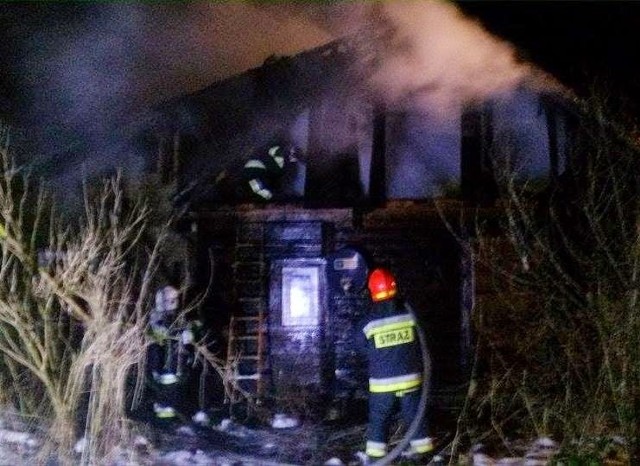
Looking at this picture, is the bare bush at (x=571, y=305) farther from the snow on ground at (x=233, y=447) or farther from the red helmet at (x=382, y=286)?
the red helmet at (x=382, y=286)

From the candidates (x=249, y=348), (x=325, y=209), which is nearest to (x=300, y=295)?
(x=249, y=348)

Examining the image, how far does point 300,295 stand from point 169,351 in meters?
2.05

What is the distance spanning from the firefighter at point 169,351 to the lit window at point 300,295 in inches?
60.2

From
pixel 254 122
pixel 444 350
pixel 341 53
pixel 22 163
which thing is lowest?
pixel 444 350

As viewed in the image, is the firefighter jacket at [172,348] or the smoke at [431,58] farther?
the smoke at [431,58]

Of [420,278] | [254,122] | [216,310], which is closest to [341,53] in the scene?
[254,122]

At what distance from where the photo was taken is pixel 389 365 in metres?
6.44

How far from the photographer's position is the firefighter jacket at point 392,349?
21.1ft

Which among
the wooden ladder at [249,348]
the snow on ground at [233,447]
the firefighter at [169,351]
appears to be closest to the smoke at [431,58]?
the wooden ladder at [249,348]

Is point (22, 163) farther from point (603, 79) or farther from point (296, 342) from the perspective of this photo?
point (603, 79)

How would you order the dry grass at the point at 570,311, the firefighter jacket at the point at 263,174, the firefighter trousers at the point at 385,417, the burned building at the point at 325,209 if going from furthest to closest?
the burned building at the point at 325,209, the firefighter jacket at the point at 263,174, the firefighter trousers at the point at 385,417, the dry grass at the point at 570,311

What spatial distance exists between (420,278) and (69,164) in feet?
16.3

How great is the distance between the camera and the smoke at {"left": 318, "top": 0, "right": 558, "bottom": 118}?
9711 mm

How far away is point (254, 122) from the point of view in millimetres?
9984
